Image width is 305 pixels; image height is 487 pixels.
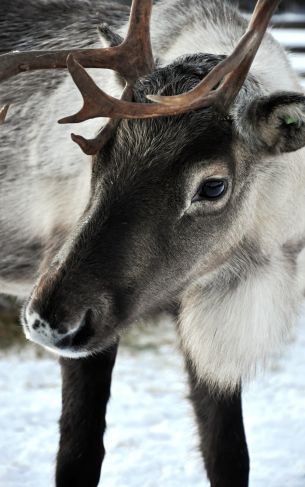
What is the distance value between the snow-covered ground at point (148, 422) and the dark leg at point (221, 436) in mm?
86

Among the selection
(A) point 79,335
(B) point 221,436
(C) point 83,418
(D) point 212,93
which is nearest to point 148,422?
(B) point 221,436

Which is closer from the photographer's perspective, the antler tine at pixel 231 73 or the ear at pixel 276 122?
the antler tine at pixel 231 73

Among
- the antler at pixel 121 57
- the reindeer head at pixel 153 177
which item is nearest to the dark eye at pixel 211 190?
the reindeer head at pixel 153 177

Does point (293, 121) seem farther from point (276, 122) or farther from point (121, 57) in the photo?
point (121, 57)

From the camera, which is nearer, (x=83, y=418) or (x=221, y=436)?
(x=83, y=418)

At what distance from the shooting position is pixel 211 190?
Result: 3000 mm

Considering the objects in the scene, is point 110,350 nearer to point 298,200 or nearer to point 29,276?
point 29,276

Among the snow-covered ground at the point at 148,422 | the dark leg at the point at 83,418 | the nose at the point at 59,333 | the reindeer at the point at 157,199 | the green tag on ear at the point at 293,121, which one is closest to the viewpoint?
the nose at the point at 59,333

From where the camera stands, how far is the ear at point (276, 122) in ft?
9.75

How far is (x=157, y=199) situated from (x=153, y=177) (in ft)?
0.23

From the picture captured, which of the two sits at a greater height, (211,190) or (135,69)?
(135,69)

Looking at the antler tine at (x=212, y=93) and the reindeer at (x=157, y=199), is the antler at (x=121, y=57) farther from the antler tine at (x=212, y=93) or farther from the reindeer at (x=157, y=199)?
the antler tine at (x=212, y=93)

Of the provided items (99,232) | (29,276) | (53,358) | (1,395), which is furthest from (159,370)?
(99,232)

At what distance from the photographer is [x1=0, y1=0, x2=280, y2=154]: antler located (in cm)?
285
